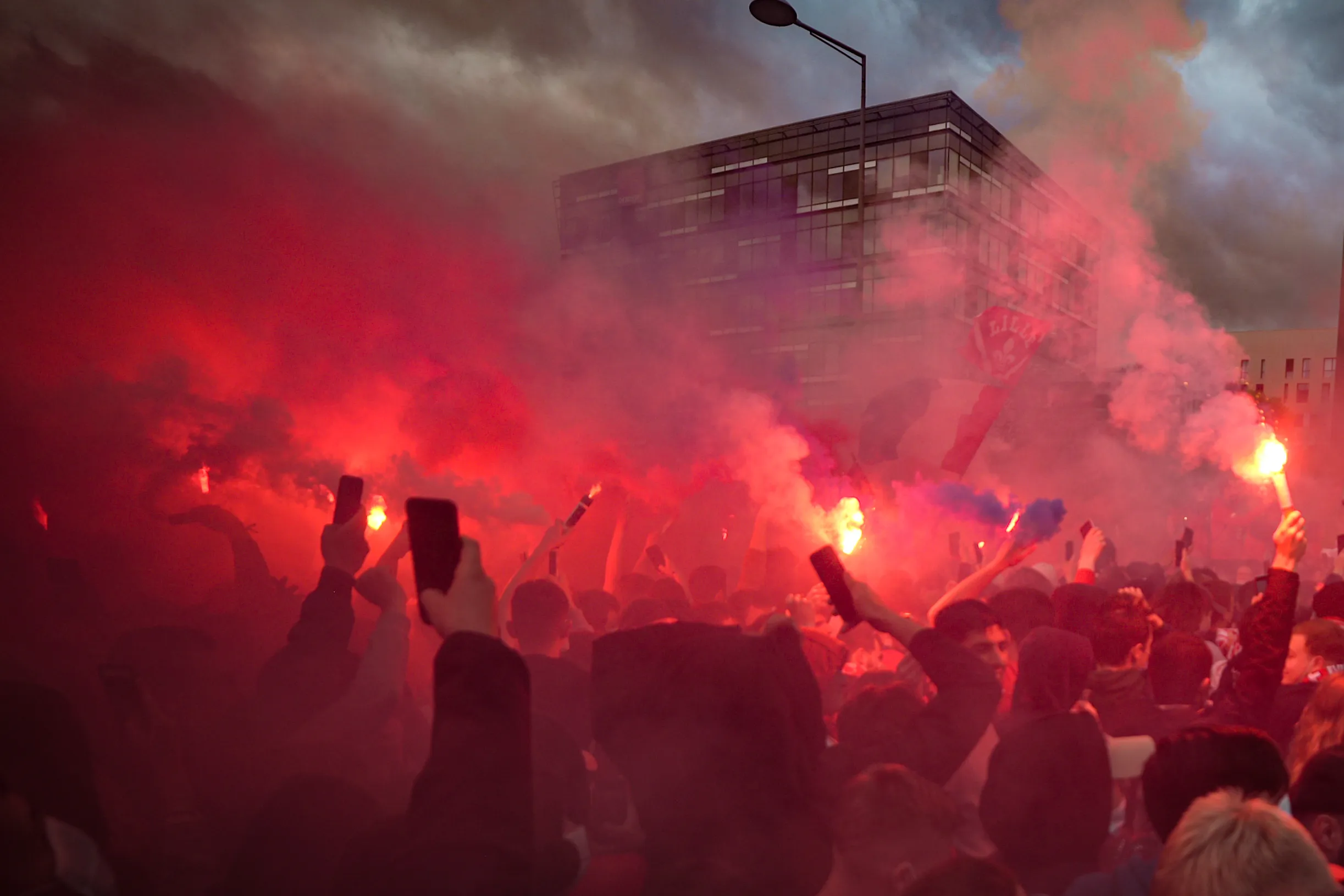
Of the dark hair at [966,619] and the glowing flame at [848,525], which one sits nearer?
the dark hair at [966,619]

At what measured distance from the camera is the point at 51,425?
15.5ft

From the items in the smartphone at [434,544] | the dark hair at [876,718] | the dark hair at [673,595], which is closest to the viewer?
the smartphone at [434,544]

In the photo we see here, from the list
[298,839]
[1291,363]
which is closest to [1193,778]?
[298,839]

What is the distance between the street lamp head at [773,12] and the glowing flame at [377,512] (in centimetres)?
516

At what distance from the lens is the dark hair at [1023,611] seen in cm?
424

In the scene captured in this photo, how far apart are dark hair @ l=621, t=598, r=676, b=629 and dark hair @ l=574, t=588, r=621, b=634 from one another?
0.73 meters

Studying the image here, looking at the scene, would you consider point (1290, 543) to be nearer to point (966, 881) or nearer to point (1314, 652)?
point (1314, 652)

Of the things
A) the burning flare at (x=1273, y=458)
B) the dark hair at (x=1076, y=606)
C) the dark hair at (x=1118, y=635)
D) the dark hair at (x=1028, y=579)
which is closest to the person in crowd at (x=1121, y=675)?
the dark hair at (x=1118, y=635)

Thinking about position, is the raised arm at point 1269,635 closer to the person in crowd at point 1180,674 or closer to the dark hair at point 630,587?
the person in crowd at point 1180,674

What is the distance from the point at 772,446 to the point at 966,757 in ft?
23.9

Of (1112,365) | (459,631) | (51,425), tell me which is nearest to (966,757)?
(459,631)

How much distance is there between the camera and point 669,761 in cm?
234

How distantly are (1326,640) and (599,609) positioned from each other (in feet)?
12.2

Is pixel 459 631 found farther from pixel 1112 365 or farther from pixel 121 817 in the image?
pixel 1112 365
